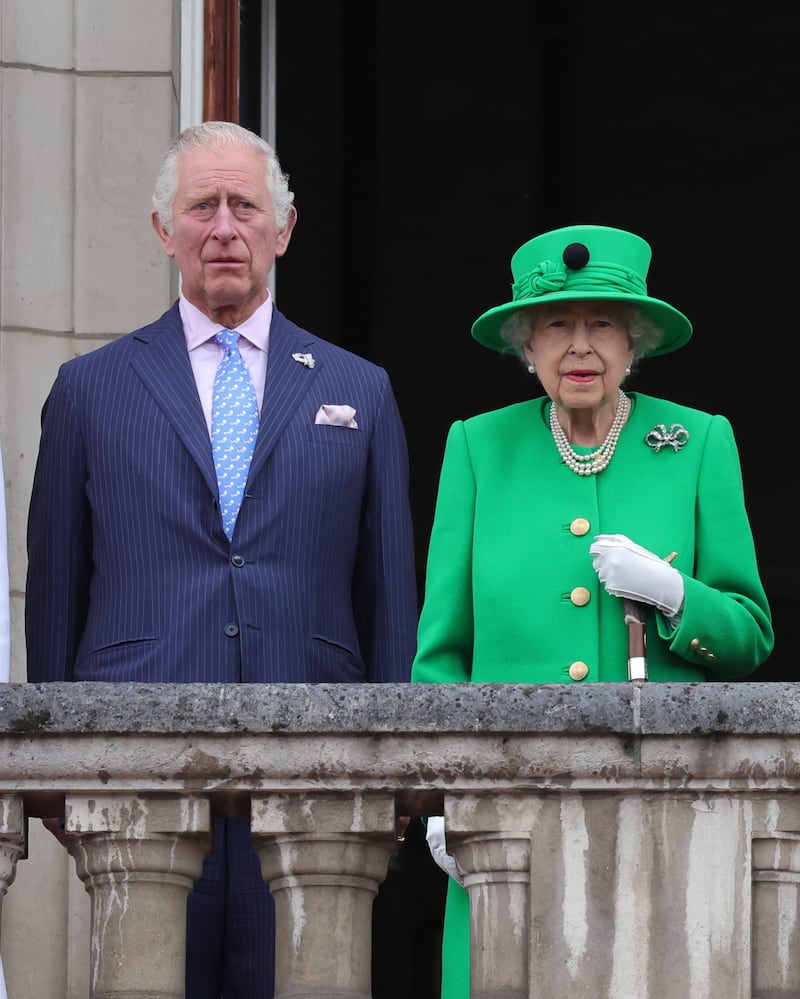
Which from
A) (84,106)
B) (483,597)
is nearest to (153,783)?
(483,597)

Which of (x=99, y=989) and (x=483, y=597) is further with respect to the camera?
(x=483, y=597)

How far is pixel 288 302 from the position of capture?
869 centimetres

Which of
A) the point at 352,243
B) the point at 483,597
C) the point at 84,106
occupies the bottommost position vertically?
the point at 483,597

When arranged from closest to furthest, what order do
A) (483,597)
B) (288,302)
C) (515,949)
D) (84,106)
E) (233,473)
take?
(515,949), (483,597), (233,473), (84,106), (288,302)

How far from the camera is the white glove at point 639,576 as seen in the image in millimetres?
3830

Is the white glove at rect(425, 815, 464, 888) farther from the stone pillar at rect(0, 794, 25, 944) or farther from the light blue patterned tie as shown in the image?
the light blue patterned tie

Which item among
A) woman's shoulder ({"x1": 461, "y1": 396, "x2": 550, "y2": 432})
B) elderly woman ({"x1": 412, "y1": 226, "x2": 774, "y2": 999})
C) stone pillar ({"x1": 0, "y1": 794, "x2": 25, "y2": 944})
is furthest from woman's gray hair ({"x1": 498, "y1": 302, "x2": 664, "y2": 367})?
stone pillar ({"x1": 0, "y1": 794, "x2": 25, "y2": 944})

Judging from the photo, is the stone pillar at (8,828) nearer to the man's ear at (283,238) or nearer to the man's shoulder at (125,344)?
the man's shoulder at (125,344)

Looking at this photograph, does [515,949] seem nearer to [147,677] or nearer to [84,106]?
[147,677]

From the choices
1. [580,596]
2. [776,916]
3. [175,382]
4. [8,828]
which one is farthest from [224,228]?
[776,916]

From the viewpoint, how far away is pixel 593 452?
413 cm

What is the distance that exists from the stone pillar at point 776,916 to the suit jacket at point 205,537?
3.34ft

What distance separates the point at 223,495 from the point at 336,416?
0.82 feet

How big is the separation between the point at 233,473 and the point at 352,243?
4.66 m
